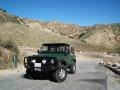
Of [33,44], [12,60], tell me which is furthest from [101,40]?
[12,60]

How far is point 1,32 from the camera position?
67.6 m

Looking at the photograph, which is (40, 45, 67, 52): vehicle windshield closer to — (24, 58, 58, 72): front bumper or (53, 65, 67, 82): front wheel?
(53, 65, 67, 82): front wheel

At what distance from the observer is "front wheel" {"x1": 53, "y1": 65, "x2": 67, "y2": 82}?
46.7ft

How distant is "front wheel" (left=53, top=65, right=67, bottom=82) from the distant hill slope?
46.6m

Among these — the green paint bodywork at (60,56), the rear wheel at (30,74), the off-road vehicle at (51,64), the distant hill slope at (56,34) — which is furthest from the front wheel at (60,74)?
the distant hill slope at (56,34)

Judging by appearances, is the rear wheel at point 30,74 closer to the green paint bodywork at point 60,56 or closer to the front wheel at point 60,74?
the green paint bodywork at point 60,56

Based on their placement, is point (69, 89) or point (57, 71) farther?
point (57, 71)

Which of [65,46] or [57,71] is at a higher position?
[65,46]

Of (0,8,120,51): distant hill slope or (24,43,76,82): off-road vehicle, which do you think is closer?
(24,43,76,82): off-road vehicle

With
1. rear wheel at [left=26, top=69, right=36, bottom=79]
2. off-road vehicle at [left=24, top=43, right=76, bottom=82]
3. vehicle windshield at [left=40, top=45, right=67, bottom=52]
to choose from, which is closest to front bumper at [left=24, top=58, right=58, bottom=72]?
off-road vehicle at [left=24, top=43, right=76, bottom=82]

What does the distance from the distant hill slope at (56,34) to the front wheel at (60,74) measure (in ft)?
153

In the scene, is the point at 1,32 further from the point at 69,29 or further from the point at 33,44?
the point at 69,29

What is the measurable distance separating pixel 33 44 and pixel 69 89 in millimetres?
52570

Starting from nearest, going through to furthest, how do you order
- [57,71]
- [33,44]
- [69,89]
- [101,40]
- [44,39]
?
1. [69,89]
2. [57,71]
3. [33,44]
4. [44,39]
5. [101,40]
